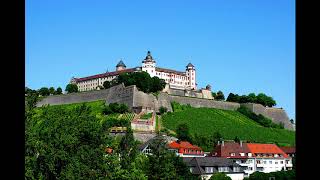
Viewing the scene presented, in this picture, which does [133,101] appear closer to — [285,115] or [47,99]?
[47,99]

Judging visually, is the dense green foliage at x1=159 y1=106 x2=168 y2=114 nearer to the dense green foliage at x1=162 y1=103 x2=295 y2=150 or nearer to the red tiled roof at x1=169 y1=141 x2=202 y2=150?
the dense green foliage at x1=162 y1=103 x2=295 y2=150

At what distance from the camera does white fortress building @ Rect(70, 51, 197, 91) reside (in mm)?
125562

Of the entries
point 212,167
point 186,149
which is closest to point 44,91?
point 186,149

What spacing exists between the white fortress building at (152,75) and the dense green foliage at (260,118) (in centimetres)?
2346

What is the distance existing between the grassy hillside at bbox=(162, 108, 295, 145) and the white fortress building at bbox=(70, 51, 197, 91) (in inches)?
1150

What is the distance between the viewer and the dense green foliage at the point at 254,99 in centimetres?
11321

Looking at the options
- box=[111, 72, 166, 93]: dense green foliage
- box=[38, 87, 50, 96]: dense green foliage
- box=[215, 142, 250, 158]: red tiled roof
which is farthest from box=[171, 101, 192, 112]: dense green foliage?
box=[38, 87, 50, 96]: dense green foliage

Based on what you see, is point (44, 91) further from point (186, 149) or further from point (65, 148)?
point (65, 148)

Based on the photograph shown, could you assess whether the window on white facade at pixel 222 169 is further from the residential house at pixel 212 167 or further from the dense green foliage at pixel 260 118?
the dense green foliage at pixel 260 118

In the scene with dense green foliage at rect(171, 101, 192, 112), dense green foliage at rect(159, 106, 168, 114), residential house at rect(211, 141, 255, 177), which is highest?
dense green foliage at rect(171, 101, 192, 112)

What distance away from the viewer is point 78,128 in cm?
2642

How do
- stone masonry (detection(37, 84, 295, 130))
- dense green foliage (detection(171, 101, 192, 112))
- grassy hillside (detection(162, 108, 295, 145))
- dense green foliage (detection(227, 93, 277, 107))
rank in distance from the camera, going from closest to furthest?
1. grassy hillside (detection(162, 108, 295, 145))
2. stone masonry (detection(37, 84, 295, 130))
3. dense green foliage (detection(171, 101, 192, 112))
4. dense green foliage (detection(227, 93, 277, 107))
